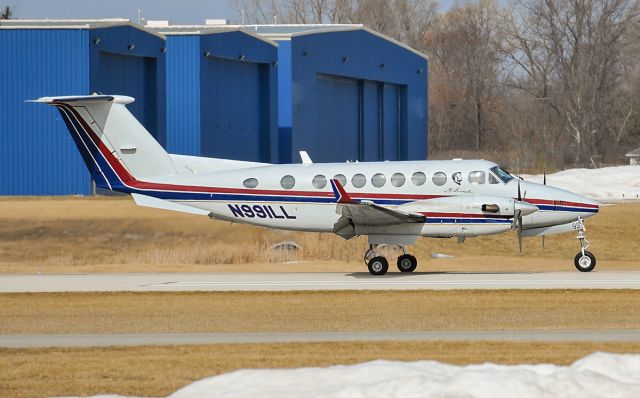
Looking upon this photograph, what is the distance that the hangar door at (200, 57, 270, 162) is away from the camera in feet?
178

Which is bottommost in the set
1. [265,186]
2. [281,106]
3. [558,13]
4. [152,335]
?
[152,335]

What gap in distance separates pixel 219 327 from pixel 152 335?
1327 millimetres

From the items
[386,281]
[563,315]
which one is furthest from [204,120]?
[563,315]

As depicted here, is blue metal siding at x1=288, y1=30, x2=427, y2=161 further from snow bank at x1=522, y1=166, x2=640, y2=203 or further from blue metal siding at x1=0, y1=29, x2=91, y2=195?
blue metal siding at x1=0, y1=29, x2=91, y2=195

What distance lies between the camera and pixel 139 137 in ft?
95.3

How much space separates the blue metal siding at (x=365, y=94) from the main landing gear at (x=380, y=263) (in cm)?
3255

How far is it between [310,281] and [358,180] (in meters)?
2.90

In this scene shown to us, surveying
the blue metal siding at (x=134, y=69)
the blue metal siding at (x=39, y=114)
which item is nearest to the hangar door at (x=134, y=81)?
the blue metal siding at (x=134, y=69)

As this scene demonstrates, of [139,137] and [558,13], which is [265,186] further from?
[558,13]

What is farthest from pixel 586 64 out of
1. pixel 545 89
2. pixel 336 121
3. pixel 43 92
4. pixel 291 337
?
pixel 291 337

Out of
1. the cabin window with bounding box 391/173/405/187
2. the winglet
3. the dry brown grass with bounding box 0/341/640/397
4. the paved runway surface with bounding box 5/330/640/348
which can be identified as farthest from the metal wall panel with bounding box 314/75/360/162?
the dry brown grass with bounding box 0/341/640/397

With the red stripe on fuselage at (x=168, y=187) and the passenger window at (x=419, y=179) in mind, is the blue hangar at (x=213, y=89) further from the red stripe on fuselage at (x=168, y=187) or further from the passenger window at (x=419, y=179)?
the passenger window at (x=419, y=179)

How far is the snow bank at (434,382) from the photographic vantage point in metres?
9.70

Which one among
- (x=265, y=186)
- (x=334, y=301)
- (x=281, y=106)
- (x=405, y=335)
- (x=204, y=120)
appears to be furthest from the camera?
(x=281, y=106)
